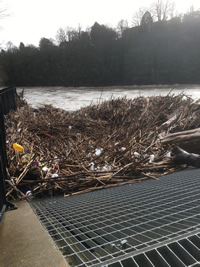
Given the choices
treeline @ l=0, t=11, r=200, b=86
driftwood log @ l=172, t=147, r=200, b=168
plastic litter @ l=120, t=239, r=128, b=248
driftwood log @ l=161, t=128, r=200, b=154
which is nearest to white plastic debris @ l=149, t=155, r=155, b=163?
driftwood log @ l=172, t=147, r=200, b=168

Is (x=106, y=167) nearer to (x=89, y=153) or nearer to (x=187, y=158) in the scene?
(x=89, y=153)

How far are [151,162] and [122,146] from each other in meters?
1.05

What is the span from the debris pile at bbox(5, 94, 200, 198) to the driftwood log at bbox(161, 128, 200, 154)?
224 mm

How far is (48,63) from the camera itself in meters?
61.4

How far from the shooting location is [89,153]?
15.8ft

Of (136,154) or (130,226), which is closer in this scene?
(130,226)

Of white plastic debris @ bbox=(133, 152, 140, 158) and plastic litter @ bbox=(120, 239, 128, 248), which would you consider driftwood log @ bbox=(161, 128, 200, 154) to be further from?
plastic litter @ bbox=(120, 239, 128, 248)

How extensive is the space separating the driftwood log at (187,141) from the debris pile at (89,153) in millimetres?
224

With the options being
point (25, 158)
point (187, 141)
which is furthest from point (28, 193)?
point (187, 141)

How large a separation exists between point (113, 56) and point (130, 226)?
6189cm

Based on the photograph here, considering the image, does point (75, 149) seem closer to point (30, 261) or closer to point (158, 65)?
point (30, 261)

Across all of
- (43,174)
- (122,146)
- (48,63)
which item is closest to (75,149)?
(122,146)

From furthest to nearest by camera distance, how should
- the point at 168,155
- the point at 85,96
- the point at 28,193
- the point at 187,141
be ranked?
the point at 85,96 → the point at 187,141 → the point at 168,155 → the point at 28,193

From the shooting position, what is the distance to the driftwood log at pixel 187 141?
4523 millimetres
